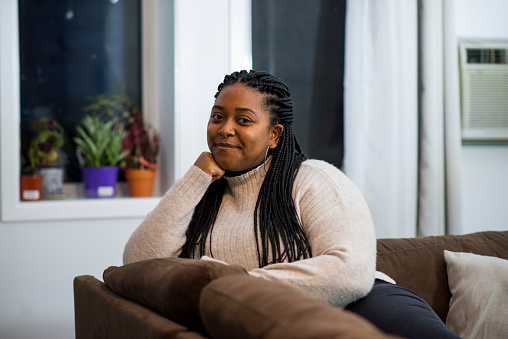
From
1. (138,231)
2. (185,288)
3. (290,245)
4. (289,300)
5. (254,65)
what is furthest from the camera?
(254,65)

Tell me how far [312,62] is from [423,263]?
1.47 m

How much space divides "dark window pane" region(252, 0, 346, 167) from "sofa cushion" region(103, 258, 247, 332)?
6.74 ft

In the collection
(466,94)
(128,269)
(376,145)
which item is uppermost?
(466,94)

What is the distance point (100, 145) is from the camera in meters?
2.99

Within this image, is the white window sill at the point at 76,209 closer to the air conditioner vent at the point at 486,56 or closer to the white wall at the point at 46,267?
the white wall at the point at 46,267

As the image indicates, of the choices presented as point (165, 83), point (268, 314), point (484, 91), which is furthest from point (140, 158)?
point (268, 314)

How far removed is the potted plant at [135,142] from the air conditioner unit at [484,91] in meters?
1.60

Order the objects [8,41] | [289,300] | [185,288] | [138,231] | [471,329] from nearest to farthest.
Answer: [289,300] → [185,288] → [138,231] → [471,329] → [8,41]

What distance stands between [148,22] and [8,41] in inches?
30.9

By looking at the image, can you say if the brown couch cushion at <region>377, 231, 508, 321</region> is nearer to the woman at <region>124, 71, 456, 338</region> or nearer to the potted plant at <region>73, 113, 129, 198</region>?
the woman at <region>124, 71, 456, 338</region>

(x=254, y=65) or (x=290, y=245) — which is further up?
(x=254, y=65)

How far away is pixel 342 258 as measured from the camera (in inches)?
58.3

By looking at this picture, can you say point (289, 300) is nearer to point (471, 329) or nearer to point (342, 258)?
point (342, 258)

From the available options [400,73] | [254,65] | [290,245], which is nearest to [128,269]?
[290,245]
